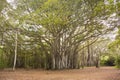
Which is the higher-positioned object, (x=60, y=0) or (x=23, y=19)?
(x=60, y=0)

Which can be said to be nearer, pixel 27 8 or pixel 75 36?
pixel 27 8

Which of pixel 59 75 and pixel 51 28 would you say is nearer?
pixel 59 75

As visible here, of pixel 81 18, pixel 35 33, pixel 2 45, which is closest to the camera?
pixel 81 18

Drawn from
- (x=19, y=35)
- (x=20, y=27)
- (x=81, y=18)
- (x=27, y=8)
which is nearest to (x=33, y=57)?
(x=19, y=35)

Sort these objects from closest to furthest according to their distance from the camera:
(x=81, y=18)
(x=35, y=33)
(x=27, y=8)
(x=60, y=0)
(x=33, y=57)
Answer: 1. (x=60, y=0)
2. (x=81, y=18)
3. (x=27, y=8)
4. (x=35, y=33)
5. (x=33, y=57)

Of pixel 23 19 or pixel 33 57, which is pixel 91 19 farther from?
pixel 33 57

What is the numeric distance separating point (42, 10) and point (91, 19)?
4.06m

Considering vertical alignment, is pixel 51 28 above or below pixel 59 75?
above

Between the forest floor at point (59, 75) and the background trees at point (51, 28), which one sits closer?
the forest floor at point (59, 75)

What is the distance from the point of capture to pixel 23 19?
16.5 metres

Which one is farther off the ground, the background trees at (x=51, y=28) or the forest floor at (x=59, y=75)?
the background trees at (x=51, y=28)

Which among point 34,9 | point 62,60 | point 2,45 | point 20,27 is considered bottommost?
point 62,60

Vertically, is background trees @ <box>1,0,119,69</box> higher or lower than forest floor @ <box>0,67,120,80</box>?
higher

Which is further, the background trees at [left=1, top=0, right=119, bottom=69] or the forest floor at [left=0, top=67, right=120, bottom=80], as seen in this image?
the background trees at [left=1, top=0, right=119, bottom=69]
